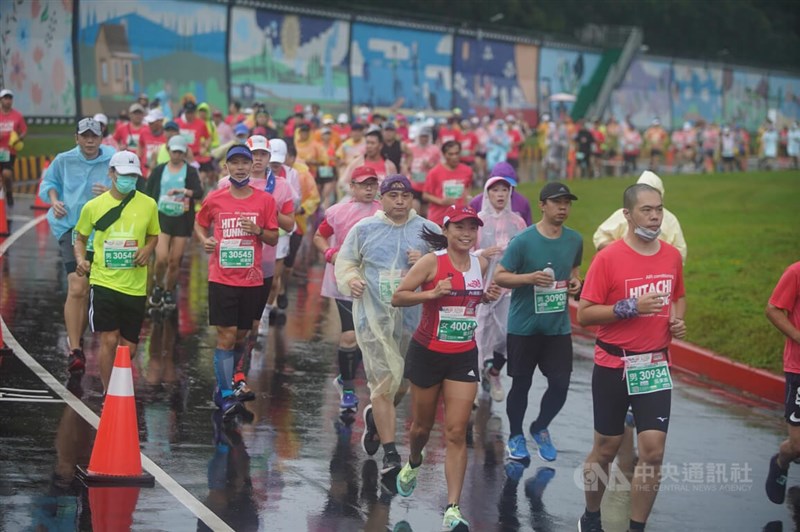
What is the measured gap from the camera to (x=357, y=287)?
923cm

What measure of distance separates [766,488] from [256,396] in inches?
171

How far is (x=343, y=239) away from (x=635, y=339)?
352 cm

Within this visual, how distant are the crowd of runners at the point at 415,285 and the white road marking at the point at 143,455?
32 cm

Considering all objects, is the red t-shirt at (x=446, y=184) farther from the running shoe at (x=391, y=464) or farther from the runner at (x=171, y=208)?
the running shoe at (x=391, y=464)

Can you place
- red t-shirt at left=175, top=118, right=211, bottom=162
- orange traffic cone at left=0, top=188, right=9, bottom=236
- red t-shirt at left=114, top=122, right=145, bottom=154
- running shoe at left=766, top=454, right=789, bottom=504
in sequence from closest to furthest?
running shoe at left=766, top=454, right=789, bottom=504
orange traffic cone at left=0, top=188, right=9, bottom=236
red t-shirt at left=114, top=122, right=145, bottom=154
red t-shirt at left=175, top=118, right=211, bottom=162

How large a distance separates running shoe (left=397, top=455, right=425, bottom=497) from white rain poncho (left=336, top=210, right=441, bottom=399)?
0.88 m

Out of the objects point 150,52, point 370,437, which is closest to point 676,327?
point 370,437

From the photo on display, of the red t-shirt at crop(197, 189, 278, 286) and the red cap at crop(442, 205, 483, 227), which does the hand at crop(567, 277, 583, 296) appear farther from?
the red t-shirt at crop(197, 189, 278, 286)

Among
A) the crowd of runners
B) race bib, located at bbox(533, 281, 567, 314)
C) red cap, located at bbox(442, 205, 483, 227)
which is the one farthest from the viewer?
race bib, located at bbox(533, 281, 567, 314)

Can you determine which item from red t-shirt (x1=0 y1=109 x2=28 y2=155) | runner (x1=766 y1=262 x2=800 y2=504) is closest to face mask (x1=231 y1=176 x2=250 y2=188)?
runner (x1=766 y1=262 x2=800 y2=504)

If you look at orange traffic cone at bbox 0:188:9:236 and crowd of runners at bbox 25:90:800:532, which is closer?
crowd of runners at bbox 25:90:800:532

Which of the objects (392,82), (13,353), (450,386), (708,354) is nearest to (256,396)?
(13,353)

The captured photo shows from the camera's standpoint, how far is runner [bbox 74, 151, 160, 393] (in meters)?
10.4

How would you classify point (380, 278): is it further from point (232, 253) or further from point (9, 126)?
point (9, 126)
